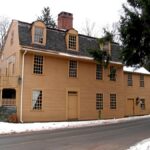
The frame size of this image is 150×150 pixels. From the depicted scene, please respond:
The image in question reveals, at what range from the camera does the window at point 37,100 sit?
81.3 ft

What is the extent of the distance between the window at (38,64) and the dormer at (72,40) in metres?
3.51

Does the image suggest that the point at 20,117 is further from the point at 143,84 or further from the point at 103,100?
the point at 143,84

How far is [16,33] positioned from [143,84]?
1786cm

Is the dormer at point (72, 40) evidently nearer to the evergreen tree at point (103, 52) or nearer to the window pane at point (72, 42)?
the window pane at point (72, 42)

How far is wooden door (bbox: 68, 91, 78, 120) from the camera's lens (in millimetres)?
27078

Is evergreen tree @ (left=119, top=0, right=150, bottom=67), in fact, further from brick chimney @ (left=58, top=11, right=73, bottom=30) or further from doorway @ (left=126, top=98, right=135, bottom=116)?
doorway @ (left=126, top=98, right=135, bottom=116)

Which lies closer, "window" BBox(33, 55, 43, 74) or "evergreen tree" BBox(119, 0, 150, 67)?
"evergreen tree" BBox(119, 0, 150, 67)

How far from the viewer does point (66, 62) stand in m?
27.3

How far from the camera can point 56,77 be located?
26.4 metres

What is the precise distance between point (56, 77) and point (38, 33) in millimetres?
4026

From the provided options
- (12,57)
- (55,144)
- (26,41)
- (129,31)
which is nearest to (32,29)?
(26,41)

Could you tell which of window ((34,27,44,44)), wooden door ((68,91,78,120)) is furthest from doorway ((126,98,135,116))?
window ((34,27,44,44))

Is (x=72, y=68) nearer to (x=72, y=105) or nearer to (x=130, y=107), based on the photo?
(x=72, y=105)

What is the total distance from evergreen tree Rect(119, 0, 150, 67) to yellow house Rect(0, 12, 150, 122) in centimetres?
688
